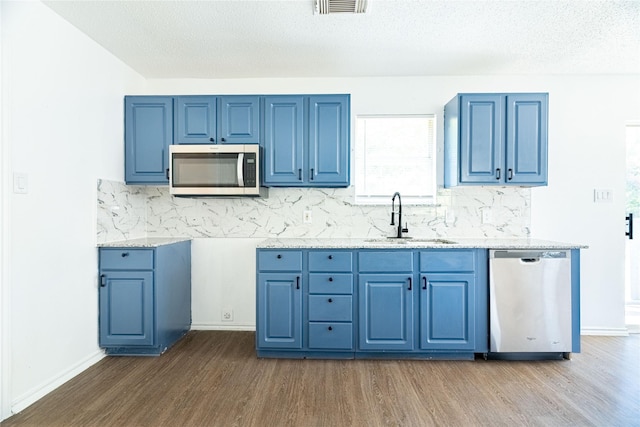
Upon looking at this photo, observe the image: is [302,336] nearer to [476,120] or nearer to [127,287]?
[127,287]

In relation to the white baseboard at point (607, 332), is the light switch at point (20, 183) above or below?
above

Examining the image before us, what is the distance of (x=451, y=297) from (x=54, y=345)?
9.35ft

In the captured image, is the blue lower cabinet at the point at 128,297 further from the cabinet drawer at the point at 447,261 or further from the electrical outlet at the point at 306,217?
the cabinet drawer at the point at 447,261

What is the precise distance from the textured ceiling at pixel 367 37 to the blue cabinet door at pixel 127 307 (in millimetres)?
1857

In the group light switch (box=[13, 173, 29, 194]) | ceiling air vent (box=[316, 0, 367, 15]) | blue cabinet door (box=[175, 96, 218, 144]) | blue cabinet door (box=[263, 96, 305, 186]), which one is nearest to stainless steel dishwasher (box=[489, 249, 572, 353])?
blue cabinet door (box=[263, 96, 305, 186])

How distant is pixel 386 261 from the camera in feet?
9.52

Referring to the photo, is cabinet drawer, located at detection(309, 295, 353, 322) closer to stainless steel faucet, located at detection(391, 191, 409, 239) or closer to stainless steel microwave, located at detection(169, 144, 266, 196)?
stainless steel faucet, located at detection(391, 191, 409, 239)

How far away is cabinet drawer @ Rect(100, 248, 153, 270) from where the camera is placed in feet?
9.48

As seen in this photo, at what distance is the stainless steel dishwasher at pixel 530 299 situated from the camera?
2861 millimetres

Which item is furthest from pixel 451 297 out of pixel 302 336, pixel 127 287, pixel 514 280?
pixel 127 287

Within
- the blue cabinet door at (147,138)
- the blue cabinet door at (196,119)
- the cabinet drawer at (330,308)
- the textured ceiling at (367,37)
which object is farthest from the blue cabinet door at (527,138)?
the blue cabinet door at (147,138)

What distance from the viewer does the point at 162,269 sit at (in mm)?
3006

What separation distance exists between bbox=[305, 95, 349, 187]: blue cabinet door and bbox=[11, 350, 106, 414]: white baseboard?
2214 millimetres

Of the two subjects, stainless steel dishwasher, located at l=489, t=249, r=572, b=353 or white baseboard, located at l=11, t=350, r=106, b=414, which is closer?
white baseboard, located at l=11, t=350, r=106, b=414
